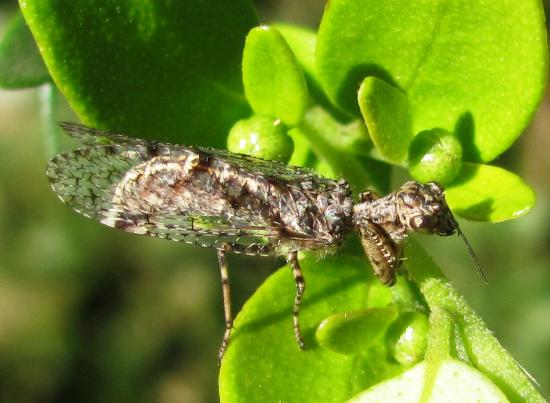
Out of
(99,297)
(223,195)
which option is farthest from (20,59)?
(99,297)

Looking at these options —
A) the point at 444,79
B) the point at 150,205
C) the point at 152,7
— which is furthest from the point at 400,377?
the point at 150,205

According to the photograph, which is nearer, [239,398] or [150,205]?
[239,398]

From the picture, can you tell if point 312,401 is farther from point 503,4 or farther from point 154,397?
point 154,397

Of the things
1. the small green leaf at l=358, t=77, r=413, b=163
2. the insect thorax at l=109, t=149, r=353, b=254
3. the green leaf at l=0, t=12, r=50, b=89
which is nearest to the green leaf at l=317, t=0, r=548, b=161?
the small green leaf at l=358, t=77, r=413, b=163

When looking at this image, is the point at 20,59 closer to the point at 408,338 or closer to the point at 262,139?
the point at 262,139

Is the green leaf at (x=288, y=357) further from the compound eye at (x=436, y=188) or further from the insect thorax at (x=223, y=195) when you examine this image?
the insect thorax at (x=223, y=195)

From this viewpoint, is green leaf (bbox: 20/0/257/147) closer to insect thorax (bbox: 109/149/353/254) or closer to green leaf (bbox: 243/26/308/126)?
green leaf (bbox: 243/26/308/126)
